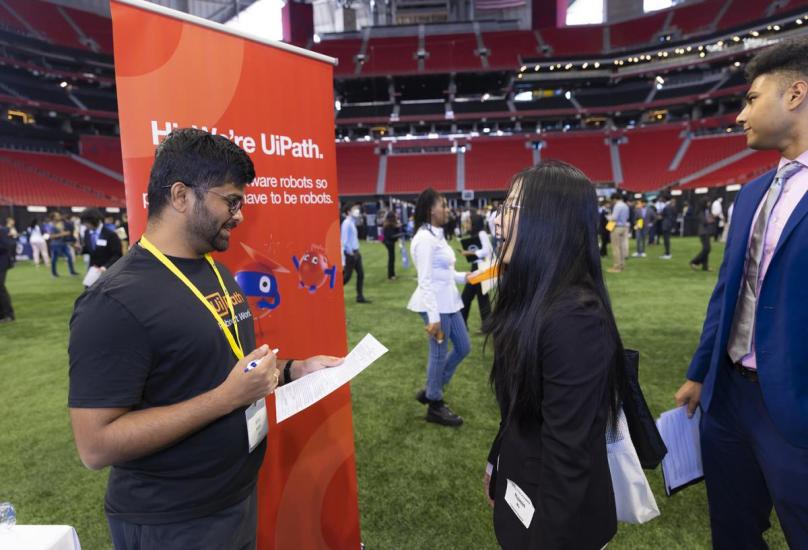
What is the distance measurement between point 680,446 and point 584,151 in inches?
1426

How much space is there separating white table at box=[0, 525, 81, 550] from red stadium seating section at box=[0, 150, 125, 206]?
26.5 m

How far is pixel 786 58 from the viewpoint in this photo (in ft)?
4.62

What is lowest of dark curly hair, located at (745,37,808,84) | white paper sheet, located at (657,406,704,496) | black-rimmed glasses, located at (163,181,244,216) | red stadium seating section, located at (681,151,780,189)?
white paper sheet, located at (657,406,704,496)

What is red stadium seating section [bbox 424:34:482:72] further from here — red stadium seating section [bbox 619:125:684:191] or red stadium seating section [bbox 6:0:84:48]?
red stadium seating section [bbox 6:0:84:48]

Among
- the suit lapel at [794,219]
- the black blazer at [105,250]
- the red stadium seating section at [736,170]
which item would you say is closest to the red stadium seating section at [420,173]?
A: the red stadium seating section at [736,170]

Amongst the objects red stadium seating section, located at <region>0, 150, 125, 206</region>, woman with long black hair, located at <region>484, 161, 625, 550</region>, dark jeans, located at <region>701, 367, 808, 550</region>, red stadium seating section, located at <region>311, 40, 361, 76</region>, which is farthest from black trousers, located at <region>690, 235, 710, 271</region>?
red stadium seating section, located at <region>311, 40, 361, 76</region>

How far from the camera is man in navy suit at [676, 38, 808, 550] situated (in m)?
1.32

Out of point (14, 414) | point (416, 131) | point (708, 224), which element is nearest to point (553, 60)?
point (416, 131)

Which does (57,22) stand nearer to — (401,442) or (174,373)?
(401,442)

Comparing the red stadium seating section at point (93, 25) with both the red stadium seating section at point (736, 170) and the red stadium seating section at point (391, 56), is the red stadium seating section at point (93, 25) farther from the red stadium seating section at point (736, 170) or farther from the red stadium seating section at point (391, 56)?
the red stadium seating section at point (736, 170)

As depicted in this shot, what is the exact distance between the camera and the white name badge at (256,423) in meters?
1.35

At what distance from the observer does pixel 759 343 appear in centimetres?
140

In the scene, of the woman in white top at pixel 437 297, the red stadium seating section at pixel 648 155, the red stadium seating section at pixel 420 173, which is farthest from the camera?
the red stadium seating section at pixel 420 173

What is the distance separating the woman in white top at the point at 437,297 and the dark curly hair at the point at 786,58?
7.39ft
